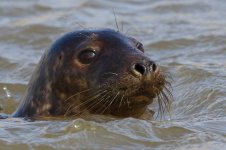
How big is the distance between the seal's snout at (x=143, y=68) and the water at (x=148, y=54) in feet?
1.22

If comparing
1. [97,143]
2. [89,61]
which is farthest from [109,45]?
[97,143]

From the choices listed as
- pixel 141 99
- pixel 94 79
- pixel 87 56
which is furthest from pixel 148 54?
pixel 141 99

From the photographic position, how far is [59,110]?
701 cm

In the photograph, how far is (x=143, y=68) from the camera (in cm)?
643

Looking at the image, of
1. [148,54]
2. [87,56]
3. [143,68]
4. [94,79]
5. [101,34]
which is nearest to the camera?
[143,68]

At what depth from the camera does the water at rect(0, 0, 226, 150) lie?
6.17 metres

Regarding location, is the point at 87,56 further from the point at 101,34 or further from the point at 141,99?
the point at 141,99

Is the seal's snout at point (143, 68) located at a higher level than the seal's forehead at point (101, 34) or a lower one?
lower

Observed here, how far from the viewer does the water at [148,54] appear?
617 centimetres

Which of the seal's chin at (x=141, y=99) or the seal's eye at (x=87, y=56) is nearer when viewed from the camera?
the seal's chin at (x=141, y=99)

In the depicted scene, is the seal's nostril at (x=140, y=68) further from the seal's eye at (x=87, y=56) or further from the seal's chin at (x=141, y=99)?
the seal's eye at (x=87, y=56)

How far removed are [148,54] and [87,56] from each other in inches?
157

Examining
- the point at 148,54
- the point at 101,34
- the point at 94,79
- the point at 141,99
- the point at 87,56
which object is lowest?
the point at 141,99

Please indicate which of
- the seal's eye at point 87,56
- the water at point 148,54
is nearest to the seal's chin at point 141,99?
the water at point 148,54
